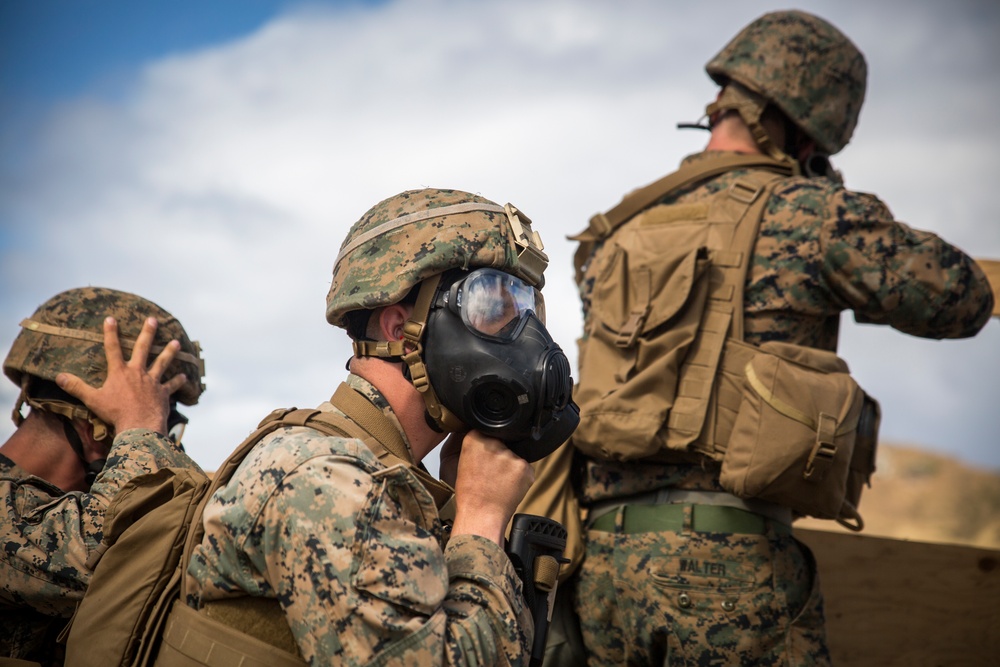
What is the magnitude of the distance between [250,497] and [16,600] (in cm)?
177

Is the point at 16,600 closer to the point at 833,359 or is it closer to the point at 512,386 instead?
the point at 512,386

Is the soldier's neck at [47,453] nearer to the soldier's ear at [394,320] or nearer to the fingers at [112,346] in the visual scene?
the fingers at [112,346]

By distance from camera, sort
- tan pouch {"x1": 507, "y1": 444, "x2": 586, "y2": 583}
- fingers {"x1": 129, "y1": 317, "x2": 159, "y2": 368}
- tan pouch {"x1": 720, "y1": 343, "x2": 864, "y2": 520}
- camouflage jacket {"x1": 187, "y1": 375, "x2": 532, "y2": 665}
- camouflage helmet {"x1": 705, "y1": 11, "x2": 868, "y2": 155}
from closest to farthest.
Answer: camouflage jacket {"x1": 187, "y1": 375, "x2": 532, "y2": 665} < tan pouch {"x1": 720, "y1": 343, "x2": 864, "y2": 520} < fingers {"x1": 129, "y1": 317, "x2": 159, "y2": 368} < tan pouch {"x1": 507, "y1": 444, "x2": 586, "y2": 583} < camouflage helmet {"x1": 705, "y1": 11, "x2": 868, "y2": 155}

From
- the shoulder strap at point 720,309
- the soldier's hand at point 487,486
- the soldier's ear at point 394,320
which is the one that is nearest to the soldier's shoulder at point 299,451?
the soldier's hand at point 487,486

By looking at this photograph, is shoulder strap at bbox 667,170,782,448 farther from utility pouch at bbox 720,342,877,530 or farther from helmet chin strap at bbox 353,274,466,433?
helmet chin strap at bbox 353,274,466,433

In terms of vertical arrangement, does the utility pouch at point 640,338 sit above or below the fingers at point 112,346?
above

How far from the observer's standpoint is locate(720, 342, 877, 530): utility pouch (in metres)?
4.12

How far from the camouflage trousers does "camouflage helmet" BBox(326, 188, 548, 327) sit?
66.4 inches

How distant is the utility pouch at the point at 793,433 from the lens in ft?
13.5

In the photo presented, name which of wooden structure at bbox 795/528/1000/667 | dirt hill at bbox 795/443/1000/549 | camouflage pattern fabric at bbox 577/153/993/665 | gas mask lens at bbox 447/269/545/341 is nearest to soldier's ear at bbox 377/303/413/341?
gas mask lens at bbox 447/269/545/341

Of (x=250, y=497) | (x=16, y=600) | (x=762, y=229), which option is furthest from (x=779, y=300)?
(x=16, y=600)

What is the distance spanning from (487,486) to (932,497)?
23802 millimetres

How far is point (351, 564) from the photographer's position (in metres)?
2.33

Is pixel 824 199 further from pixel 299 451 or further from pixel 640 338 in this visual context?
pixel 299 451
